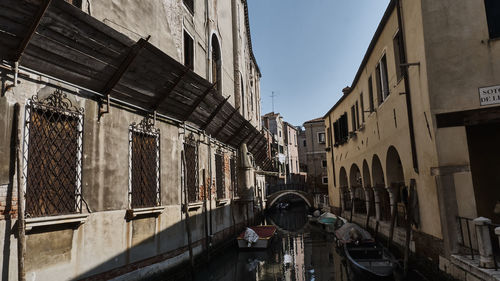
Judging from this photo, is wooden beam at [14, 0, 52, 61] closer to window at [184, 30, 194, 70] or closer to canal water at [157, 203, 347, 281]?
canal water at [157, 203, 347, 281]

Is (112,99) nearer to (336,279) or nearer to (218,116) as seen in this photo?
(218,116)

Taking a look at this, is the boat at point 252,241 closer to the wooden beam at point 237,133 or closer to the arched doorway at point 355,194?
the wooden beam at point 237,133

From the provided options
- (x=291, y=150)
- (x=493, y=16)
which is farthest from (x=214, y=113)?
(x=291, y=150)

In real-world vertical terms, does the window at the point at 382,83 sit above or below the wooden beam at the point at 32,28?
above

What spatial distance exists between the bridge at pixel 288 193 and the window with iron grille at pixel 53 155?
25895 mm

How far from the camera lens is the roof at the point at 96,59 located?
4.59m

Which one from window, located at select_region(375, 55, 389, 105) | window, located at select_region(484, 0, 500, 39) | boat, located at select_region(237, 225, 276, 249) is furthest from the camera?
boat, located at select_region(237, 225, 276, 249)

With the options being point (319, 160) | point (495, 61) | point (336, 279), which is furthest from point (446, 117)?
point (319, 160)

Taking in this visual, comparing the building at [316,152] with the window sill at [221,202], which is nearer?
the window sill at [221,202]

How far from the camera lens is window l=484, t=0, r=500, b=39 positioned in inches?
272

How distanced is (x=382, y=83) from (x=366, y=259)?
5.48m

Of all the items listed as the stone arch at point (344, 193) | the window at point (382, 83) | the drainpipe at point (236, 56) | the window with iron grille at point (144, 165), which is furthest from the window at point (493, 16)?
the stone arch at point (344, 193)

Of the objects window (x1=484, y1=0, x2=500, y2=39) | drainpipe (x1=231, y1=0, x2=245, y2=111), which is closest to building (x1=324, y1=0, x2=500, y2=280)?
window (x1=484, y1=0, x2=500, y2=39)

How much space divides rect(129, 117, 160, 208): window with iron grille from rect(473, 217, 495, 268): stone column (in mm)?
6293
